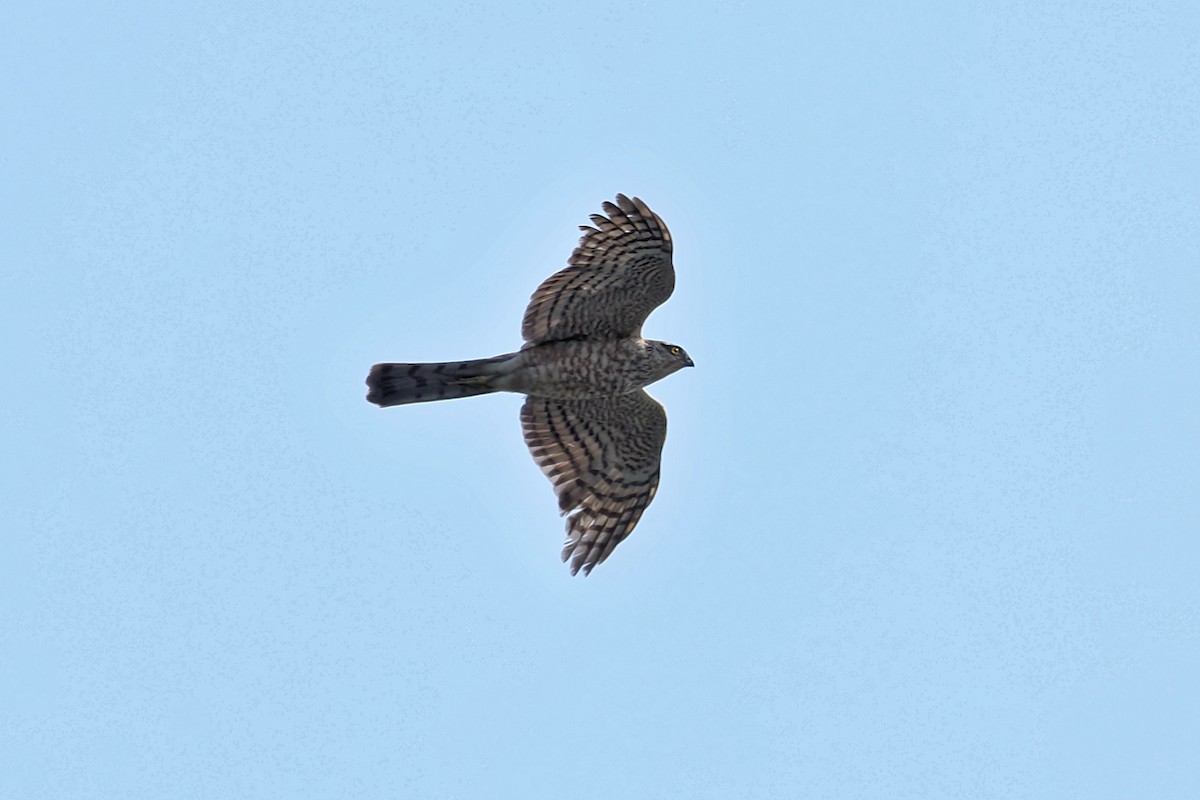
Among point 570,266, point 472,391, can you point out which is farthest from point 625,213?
point 472,391

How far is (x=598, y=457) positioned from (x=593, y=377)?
3.41ft

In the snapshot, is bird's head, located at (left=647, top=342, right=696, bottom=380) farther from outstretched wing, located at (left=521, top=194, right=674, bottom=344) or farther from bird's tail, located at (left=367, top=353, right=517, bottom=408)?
bird's tail, located at (left=367, top=353, right=517, bottom=408)

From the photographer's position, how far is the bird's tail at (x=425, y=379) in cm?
2075

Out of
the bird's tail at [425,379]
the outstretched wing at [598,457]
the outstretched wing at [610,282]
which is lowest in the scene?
the outstretched wing at [598,457]

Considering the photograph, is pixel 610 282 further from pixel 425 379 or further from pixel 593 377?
pixel 425 379

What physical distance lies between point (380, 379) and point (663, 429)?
2862mm

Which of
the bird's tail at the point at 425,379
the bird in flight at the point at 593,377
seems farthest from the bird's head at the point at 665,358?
the bird's tail at the point at 425,379

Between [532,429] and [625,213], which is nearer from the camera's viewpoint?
[625,213]

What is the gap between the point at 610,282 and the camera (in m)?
20.5

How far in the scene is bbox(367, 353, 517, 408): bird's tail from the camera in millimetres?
20750

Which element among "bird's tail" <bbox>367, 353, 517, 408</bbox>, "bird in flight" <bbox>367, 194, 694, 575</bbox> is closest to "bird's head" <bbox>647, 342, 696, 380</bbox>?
"bird in flight" <bbox>367, 194, 694, 575</bbox>

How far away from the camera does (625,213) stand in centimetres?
2020

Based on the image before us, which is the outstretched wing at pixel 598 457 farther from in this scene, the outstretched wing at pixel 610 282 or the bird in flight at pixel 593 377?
the outstretched wing at pixel 610 282

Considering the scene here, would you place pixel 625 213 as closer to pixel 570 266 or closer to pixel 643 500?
pixel 570 266
